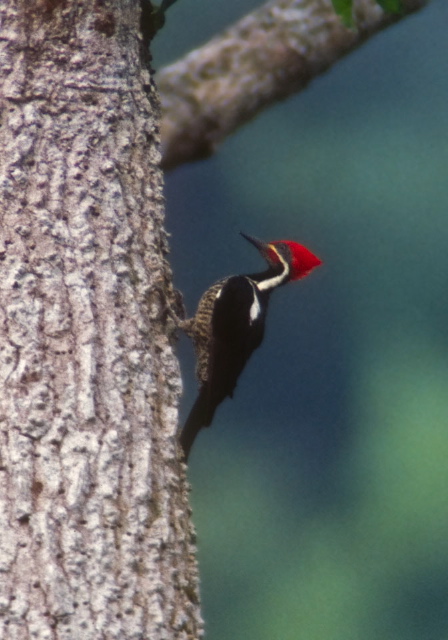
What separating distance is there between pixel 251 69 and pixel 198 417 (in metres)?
1.07

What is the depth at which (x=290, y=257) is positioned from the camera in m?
2.61

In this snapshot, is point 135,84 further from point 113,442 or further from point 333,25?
point 333,25

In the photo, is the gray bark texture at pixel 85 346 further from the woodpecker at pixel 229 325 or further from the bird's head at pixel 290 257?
the bird's head at pixel 290 257

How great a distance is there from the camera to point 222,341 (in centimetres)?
226

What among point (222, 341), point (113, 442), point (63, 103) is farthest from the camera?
point (222, 341)

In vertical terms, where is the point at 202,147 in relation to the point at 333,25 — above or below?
below

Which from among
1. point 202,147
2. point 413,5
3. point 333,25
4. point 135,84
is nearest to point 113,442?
point 135,84

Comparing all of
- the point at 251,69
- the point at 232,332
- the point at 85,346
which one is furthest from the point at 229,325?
the point at 85,346

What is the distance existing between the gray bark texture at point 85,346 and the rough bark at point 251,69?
600 mm

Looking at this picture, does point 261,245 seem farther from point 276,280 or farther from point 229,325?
point 229,325

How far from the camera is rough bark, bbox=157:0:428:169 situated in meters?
2.28

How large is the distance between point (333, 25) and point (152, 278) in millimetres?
1238

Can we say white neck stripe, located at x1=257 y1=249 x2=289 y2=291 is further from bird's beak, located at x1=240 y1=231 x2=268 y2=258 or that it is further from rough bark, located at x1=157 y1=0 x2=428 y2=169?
rough bark, located at x1=157 y1=0 x2=428 y2=169

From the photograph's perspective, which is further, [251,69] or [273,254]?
[273,254]
